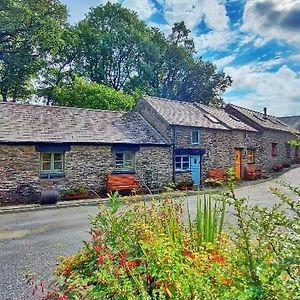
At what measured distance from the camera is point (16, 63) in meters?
28.0

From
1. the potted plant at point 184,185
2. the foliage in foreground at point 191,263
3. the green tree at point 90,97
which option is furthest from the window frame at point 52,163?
the green tree at point 90,97

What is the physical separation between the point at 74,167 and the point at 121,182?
9.11 feet

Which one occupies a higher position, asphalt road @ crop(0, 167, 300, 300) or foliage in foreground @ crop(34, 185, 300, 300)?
foliage in foreground @ crop(34, 185, 300, 300)

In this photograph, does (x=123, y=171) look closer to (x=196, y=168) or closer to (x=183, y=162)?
(x=183, y=162)

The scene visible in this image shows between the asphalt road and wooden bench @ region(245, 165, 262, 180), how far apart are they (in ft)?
44.8

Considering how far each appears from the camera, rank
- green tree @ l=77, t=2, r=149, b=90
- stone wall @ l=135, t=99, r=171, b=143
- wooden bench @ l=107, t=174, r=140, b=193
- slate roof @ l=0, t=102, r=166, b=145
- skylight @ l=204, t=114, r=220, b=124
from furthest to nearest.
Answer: green tree @ l=77, t=2, r=149, b=90 < skylight @ l=204, t=114, r=220, b=124 < stone wall @ l=135, t=99, r=171, b=143 < wooden bench @ l=107, t=174, r=140, b=193 < slate roof @ l=0, t=102, r=166, b=145

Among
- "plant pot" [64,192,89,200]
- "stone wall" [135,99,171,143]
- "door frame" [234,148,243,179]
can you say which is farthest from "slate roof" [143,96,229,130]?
"plant pot" [64,192,89,200]

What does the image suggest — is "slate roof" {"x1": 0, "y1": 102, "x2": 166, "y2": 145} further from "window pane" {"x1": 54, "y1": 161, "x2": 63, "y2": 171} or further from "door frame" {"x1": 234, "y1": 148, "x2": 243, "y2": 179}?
"door frame" {"x1": 234, "y1": 148, "x2": 243, "y2": 179}

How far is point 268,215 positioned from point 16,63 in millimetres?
29539

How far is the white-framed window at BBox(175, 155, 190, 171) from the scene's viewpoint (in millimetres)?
20822

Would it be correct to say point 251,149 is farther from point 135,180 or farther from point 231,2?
point 231,2

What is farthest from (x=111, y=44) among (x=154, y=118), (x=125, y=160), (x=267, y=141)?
(x=125, y=160)

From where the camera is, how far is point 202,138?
2225cm

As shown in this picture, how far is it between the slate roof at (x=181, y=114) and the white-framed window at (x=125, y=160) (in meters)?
3.72
